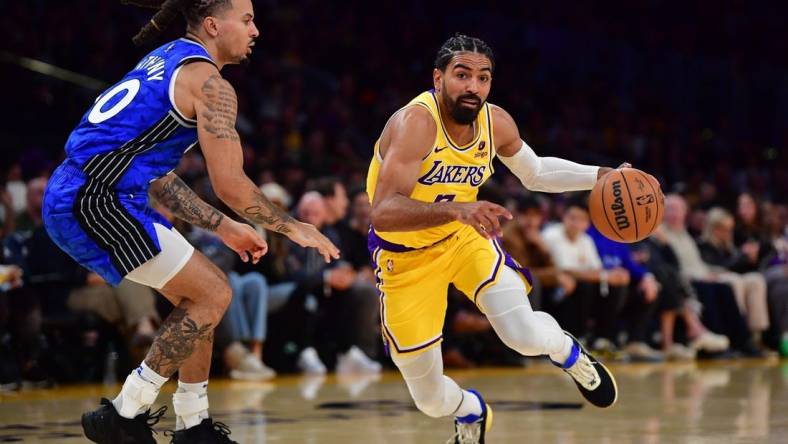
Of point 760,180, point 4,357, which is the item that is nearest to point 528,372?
point 4,357

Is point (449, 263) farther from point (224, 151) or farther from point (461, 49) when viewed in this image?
point (224, 151)

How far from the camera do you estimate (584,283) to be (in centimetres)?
1069

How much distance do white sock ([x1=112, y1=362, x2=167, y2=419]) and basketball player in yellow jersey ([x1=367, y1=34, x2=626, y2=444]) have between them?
1.12 meters

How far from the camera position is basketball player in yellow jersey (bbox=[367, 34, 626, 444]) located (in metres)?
5.11

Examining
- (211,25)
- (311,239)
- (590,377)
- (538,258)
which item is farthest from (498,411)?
(538,258)

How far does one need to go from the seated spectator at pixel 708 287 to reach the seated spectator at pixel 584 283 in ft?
3.58

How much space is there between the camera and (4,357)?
323 inches

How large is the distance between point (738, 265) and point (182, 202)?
Result: 8.36 m

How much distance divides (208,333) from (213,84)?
99 cm

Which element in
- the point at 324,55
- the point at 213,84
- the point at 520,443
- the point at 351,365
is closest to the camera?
the point at 213,84

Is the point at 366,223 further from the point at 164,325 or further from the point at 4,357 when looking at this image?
the point at 164,325

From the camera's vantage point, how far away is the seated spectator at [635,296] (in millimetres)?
10977

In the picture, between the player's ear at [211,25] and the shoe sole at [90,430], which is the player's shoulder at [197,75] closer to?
the player's ear at [211,25]

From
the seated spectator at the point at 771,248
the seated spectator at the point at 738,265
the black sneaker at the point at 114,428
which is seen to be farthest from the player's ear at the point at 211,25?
the seated spectator at the point at 771,248
